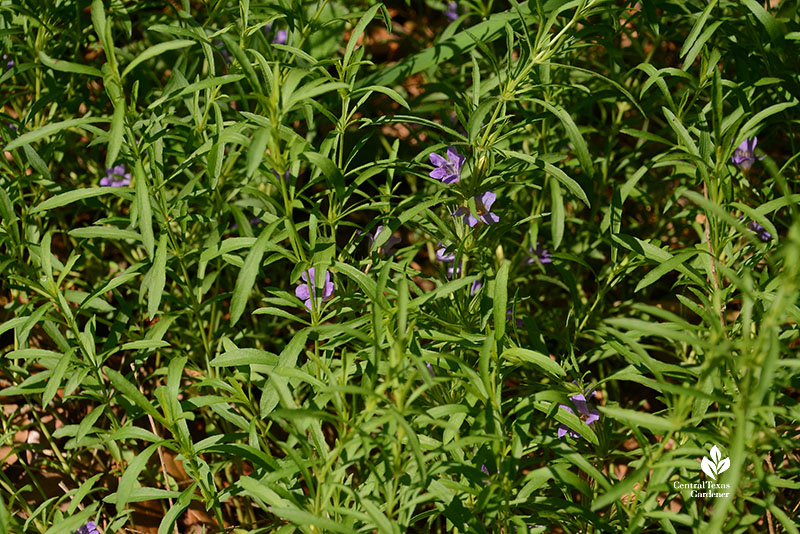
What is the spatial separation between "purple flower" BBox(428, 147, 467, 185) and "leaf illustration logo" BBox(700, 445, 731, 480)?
3.36ft

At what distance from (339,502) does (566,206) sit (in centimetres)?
186

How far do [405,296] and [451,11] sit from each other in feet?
9.69

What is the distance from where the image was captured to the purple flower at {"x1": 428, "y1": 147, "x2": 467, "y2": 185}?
2111 mm

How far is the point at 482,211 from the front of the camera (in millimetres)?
2107

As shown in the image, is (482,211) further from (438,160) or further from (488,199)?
(438,160)

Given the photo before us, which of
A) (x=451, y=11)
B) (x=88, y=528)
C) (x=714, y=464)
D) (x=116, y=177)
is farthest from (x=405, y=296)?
(x=451, y=11)

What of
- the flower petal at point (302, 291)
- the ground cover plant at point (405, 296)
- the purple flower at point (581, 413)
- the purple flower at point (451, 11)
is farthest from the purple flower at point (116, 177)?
the purple flower at point (581, 413)

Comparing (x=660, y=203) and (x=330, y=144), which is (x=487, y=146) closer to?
(x=330, y=144)

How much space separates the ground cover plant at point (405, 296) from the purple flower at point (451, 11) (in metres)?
0.73

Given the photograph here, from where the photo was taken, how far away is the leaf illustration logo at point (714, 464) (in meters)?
1.66

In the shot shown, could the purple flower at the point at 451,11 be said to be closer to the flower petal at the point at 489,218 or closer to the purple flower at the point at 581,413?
the flower petal at the point at 489,218

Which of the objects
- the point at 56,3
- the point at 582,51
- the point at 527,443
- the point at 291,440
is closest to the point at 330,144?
the point at 291,440

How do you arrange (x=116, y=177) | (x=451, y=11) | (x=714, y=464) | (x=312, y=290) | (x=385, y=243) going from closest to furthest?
(x=714, y=464)
(x=312, y=290)
(x=385, y=243)
(x=116, y=177)
(x=451, y=11)

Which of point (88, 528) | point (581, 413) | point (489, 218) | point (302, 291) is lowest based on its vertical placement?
point (88, 528)
